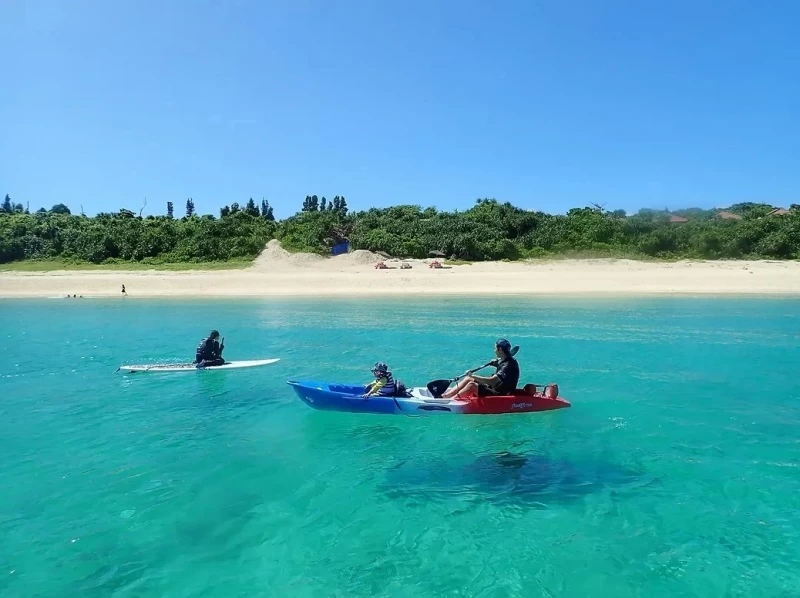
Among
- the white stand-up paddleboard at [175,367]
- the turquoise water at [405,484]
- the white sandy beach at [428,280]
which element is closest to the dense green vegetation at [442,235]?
the white sandy beach at [428,280]

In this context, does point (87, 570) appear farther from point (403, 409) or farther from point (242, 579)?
point (403, 409)

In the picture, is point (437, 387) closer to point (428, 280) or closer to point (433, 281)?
point (433, 281)

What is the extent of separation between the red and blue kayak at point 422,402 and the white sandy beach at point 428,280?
24.0 m

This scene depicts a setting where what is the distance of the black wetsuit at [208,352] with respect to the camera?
16500 mm

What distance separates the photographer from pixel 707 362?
56.4 ft

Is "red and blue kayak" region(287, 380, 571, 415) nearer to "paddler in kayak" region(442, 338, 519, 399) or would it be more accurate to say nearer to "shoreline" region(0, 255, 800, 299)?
"paddler in kayak" region(442, 338, 519, 399)

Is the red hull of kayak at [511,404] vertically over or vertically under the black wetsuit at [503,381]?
under

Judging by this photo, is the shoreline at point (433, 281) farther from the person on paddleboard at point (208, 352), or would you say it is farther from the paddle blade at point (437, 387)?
the paddle blade at point (437, 387)

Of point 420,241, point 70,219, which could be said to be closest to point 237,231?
point 420,241

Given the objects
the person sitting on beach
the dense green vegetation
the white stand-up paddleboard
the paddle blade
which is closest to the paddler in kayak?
the paddle blade

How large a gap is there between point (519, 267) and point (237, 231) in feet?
85.4

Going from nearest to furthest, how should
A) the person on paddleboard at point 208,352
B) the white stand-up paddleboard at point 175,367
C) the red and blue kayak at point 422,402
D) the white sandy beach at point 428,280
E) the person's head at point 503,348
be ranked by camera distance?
the person's head at point 503,348
the red and blue kayak at point 422,402
the person on paddleboard at point 208,352
the white stand-up paddleboard at point 175,367
the white sandy beach at point 428,280

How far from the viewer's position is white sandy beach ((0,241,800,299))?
118 ft

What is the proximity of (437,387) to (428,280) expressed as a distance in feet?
88.1
